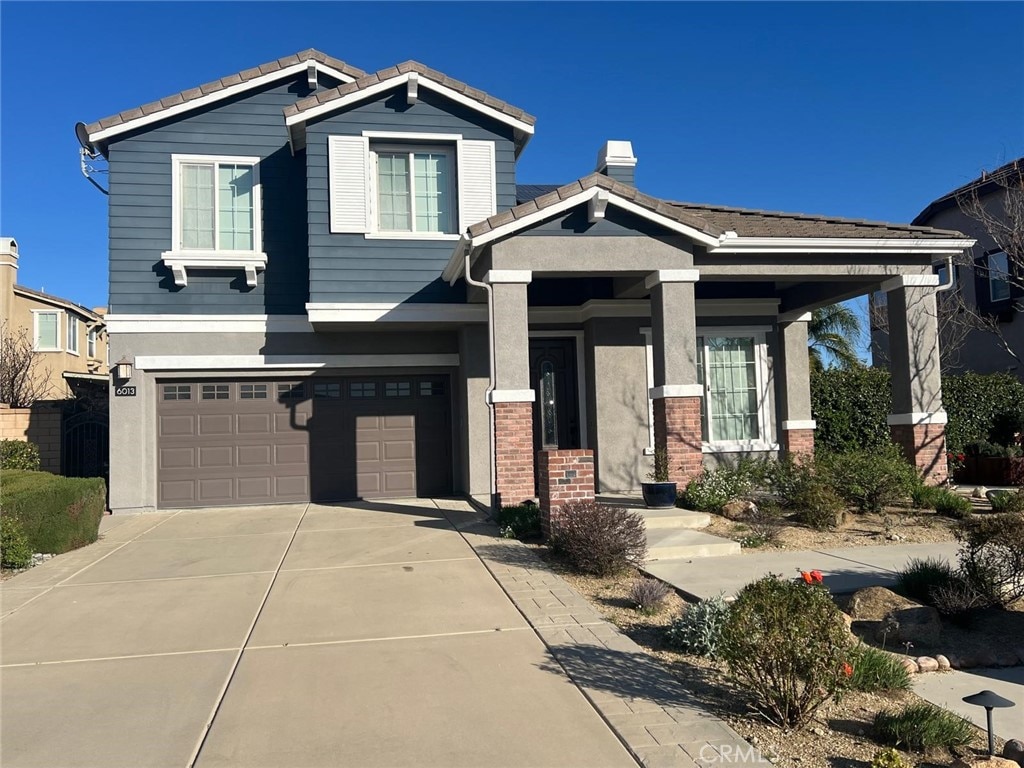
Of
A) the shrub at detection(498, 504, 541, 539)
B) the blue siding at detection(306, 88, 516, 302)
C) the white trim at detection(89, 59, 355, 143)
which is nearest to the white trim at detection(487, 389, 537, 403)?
the shrub at detection(498, 504, 541, 539)

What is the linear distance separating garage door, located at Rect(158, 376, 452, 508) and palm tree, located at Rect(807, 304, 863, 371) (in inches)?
503

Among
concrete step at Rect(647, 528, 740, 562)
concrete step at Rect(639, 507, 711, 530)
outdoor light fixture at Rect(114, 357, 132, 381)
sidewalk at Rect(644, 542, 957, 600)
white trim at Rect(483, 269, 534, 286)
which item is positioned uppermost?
white trim at Rect(483, 269, 534, 286)

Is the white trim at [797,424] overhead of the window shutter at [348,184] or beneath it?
beneath

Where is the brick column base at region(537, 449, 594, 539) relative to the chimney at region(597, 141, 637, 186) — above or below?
below

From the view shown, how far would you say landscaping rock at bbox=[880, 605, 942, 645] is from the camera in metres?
5.28

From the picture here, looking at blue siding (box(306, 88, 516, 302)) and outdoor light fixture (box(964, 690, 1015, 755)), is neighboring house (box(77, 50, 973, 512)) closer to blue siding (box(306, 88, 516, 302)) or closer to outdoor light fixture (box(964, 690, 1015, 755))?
blue siding (box(306, 88, 516, 302))

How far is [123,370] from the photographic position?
1226cm

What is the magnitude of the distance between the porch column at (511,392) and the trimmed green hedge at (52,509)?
205 inches

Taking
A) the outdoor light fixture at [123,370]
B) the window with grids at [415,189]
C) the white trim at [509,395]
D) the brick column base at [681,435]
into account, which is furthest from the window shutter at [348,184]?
the brick column base at [681,435]

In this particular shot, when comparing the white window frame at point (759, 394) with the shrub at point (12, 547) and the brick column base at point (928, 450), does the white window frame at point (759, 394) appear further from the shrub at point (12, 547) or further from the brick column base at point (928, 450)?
the shrub at point (12, 547)

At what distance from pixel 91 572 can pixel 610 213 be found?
7.68 meters

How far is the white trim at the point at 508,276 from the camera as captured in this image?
1005 centimetres

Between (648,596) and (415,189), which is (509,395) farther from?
(415,189)

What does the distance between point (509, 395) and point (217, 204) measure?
6.72 metres
